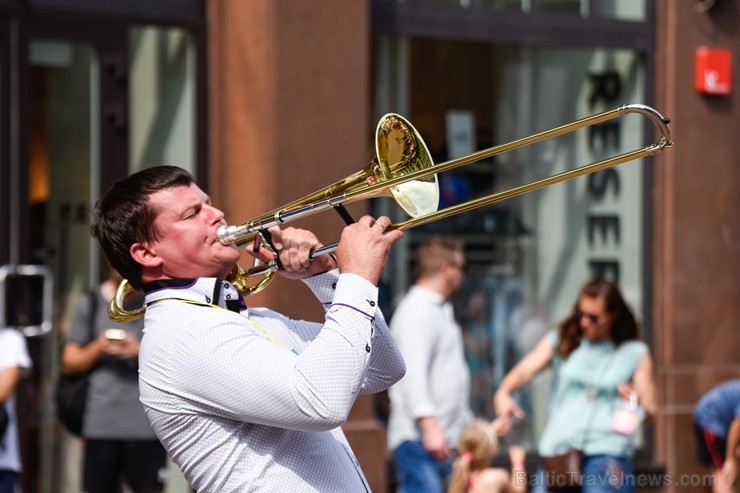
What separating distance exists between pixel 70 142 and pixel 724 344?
4552mm

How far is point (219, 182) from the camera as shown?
312 inches

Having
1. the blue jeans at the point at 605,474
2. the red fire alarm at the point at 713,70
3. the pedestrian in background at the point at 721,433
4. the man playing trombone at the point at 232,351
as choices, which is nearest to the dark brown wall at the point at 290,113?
the blue jeans at the point at 605,474

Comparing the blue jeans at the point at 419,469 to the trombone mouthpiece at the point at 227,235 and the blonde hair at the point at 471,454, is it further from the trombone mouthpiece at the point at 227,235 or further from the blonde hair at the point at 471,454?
the trombone mouthpiece at the point at 227,235

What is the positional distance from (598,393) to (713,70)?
3176 millimetres

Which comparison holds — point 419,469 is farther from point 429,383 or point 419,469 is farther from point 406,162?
point 406,162

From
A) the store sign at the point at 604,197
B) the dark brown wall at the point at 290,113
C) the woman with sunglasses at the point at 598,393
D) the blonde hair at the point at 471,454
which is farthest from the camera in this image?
the store sign at the point at 604,197

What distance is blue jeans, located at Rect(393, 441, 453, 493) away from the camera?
6918 mm

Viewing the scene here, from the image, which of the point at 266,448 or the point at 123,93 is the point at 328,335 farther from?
the point at 123,93

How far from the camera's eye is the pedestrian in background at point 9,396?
5.85 meters

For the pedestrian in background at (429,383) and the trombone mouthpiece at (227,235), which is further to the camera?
the pedestrian in background at (429,383)

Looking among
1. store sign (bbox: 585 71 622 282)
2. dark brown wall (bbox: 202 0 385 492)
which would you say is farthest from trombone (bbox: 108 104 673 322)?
store sign (bbox: 585 71 622 282)

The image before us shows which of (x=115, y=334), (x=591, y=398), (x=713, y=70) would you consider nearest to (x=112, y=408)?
(x=115, y=334)

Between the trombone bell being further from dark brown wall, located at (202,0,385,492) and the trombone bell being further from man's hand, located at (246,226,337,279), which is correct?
dark brown wall, located at (202,0,385,492)

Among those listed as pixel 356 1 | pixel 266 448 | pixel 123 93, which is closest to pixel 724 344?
pixel 356 1
